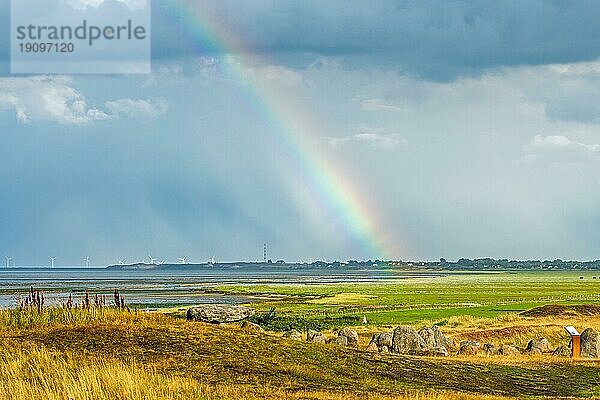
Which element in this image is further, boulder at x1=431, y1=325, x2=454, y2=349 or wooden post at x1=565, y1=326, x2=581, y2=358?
boulder at x1=431, y1=325, x2=454, y2=349

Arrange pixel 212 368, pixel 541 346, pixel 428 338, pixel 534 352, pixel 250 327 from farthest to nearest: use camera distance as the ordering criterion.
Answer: pixel 541 346 → pixel 534 352 → pixel 428 338 → pixel 250 327 → pixel 212 368

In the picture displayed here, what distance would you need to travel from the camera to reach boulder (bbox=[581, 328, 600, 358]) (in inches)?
1394

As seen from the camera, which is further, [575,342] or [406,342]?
[406,342]

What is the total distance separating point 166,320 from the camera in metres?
28.4

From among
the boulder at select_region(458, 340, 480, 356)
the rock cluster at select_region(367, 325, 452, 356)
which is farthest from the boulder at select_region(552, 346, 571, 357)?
the rock cluster at select_region(367, 325, 452, 356)

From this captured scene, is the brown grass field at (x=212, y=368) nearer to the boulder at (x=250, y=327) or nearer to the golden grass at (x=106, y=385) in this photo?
the golden grass at (x=106, y=385)

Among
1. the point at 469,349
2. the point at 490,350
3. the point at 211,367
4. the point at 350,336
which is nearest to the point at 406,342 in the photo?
the point at 469,349

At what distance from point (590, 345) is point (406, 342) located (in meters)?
8.01

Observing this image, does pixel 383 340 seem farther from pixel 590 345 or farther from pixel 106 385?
pixel 106 385

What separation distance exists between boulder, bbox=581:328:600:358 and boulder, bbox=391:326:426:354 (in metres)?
6.95

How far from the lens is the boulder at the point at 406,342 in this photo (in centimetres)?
3603

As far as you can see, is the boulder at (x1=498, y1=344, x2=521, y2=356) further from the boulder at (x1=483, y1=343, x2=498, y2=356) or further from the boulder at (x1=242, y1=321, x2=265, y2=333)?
the boulder at (x1=242, y1=321, x2=265, y2=333)

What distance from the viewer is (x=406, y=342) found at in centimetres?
3631

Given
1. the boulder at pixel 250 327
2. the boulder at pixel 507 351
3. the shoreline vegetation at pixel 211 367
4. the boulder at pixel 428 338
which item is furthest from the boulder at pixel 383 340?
the shoreline vegetation at pixel 211 367
